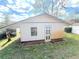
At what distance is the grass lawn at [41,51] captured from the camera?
221 cm

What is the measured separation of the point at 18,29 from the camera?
107 inches

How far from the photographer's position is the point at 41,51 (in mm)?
2436

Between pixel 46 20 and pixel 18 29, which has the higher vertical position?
pixel 46 20

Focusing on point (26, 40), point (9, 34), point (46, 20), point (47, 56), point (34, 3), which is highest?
point (34, 3)

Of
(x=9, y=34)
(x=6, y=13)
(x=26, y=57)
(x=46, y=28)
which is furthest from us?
(x=46, y=28)

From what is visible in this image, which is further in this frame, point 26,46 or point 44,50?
point 26,46

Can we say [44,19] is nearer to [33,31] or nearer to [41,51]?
[33,31]

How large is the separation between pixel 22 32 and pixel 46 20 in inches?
28.9

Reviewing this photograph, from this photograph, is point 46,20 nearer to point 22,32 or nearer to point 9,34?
point 22,32

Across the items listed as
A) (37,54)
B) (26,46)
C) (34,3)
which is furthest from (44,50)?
(34,3)

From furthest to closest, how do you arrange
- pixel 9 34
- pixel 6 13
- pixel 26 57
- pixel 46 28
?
pixel 46 28, pixel 6 13, pixel 9 34, pixel 26 57

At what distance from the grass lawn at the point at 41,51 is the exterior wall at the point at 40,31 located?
0.24 m


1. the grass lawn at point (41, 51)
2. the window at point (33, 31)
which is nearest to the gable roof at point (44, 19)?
the window at point (33, 31)

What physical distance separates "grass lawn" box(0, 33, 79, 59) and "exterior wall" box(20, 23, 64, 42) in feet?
0.80
